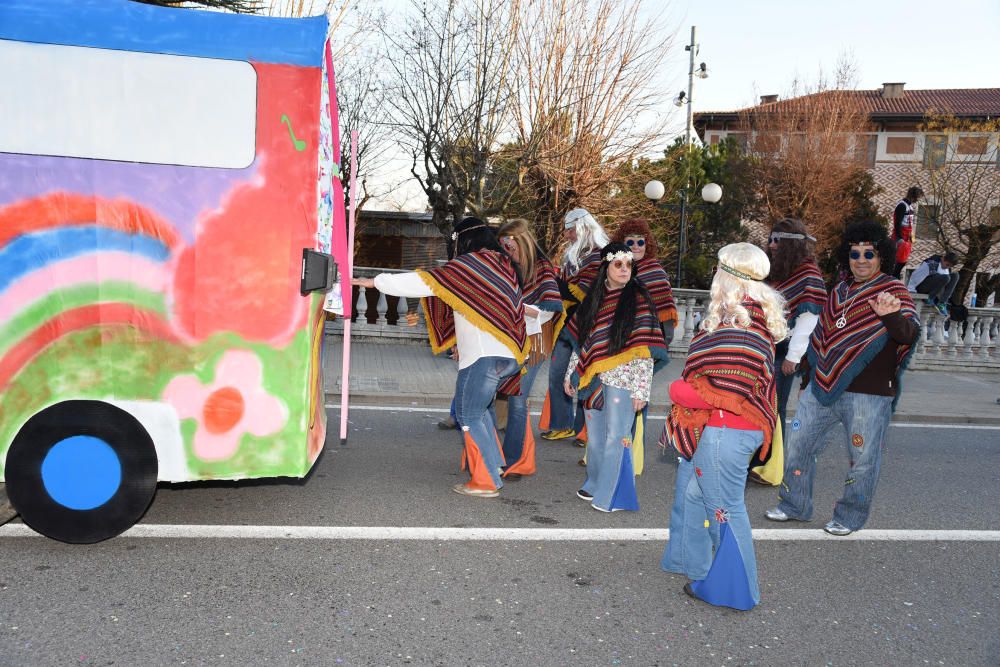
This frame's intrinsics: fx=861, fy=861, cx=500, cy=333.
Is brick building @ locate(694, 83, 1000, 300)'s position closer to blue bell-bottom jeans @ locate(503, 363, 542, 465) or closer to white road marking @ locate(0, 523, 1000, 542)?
white road marking @ locate(0, 523, 1000, 542)

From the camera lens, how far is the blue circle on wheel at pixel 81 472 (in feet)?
13.7

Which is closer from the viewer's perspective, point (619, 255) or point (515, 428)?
point (619, 255)

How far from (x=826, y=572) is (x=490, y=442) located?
6.93 feet

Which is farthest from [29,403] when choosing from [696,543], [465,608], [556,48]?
[556,48]

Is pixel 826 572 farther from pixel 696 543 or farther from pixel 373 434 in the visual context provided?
pixel 373 434

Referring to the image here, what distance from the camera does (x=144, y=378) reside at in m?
4.25

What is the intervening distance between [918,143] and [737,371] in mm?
45306

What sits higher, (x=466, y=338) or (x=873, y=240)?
(x=873, y=240)

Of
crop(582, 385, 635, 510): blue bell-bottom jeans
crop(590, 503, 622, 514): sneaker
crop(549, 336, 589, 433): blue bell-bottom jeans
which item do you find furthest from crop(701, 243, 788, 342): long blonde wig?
crop(549, 336, 589, 433): blue bell-bottom jeans

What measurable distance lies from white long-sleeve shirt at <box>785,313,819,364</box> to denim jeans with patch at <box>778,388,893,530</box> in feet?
1.32

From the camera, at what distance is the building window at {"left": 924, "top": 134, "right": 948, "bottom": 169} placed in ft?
114

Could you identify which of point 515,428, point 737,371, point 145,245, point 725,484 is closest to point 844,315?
point 737,371

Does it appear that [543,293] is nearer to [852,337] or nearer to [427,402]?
[852,337]

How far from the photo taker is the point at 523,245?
5879mm
